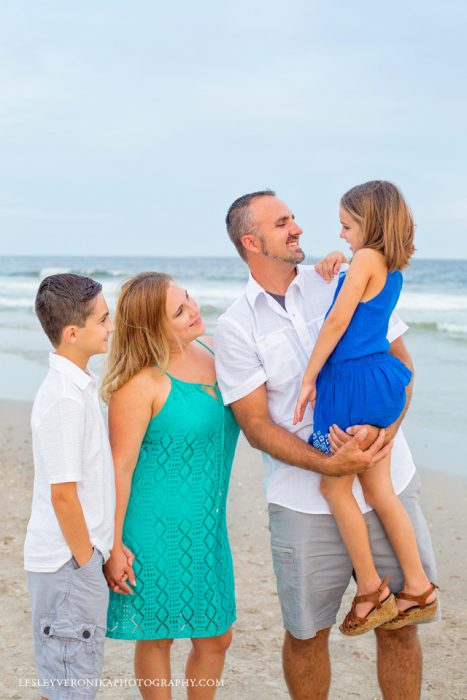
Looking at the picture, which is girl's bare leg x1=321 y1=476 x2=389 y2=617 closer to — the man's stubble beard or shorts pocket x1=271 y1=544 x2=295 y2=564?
shorts pocket x1=271 y1=544 x2=295 y2=564

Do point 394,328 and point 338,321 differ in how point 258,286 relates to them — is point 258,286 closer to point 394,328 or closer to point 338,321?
point 338,321

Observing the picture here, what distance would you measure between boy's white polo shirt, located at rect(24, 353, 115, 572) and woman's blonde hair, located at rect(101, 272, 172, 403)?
9.7 inches

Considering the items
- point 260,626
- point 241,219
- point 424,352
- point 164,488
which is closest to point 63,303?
point 164,488

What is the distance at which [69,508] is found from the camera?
2471 mm

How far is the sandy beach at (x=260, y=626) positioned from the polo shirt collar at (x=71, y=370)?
177 cm

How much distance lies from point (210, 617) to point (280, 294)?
1209 mm

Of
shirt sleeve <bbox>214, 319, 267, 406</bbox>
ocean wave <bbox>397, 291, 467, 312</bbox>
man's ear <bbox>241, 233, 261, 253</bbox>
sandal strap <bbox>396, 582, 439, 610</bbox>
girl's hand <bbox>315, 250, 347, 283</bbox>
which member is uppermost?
man's ear <bbox>241, 233, 261, 253</bbox>

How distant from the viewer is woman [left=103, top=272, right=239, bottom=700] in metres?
2.83

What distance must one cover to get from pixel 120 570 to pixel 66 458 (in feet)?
1.69

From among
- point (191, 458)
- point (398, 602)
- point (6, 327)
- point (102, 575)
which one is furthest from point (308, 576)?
point (6, 327)

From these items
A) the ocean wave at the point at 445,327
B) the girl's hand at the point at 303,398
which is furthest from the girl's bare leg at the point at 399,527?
the ocean wave at the point at 445,327

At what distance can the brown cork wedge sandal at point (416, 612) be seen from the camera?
9.70ft

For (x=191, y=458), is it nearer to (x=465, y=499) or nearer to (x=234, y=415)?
(x=234, y=415)

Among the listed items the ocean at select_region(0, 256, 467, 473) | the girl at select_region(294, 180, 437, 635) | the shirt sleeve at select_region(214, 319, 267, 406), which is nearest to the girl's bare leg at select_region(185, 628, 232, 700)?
the girl at select_region(294, 180, 437, 635)
